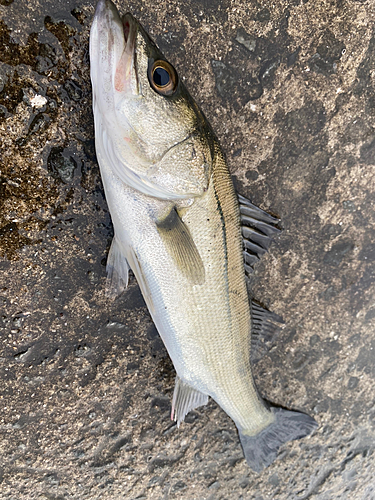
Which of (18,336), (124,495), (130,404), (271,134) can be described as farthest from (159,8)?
(124,495)

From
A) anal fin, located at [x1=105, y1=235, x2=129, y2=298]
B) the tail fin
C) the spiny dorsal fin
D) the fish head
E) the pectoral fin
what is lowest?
the tail fin

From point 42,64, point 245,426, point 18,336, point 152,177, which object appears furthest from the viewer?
point 245,426

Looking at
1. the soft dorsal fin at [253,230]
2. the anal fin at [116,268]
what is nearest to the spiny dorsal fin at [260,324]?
the soft dorsal fin at [253,230]

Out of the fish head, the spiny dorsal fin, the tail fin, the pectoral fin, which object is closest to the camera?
the fish head

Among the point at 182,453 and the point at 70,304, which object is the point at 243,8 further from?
the point at 182,453

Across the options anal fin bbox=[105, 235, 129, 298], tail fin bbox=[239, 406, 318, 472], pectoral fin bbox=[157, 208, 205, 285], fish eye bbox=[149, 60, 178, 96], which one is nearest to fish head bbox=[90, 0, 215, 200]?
fish eye bbox=[149, 60, 178, 96]

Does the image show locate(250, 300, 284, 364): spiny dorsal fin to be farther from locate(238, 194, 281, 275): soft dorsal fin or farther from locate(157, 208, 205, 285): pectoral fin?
locate(157, 208, 205, 285): pectoral fin

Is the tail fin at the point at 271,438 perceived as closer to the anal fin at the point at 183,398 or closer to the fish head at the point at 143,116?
the anal fin at the point at 183,398
